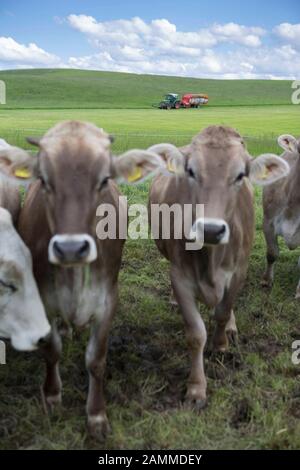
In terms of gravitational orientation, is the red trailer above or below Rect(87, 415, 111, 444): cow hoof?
above

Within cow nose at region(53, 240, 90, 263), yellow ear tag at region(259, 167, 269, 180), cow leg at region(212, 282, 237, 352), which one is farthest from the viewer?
cow leg at region(212, 282, 237, 352)

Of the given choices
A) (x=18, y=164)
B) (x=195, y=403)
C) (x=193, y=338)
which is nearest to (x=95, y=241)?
(x=18, y=164)

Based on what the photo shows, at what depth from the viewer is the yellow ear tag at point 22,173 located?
3801 mm

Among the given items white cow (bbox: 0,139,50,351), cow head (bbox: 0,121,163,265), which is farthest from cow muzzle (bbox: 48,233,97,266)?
white cow (bbox: 0,139,50,351)

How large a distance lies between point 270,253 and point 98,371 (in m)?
3.19

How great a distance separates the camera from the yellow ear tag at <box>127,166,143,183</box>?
12.7 feet

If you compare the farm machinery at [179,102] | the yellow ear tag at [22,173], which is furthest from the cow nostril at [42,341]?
the farm machinery at [179,102]

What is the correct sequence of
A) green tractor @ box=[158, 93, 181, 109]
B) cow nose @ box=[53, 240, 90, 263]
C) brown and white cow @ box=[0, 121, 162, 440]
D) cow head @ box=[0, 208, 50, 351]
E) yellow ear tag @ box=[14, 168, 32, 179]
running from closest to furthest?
cow nose @ box=[53, 240, 90, 263] < brown and white cow @ box=[0, 121, 162, 440] < cow head @ box=[0, 208, 50, 351] < yellow ear tag @ box=[14, 168, 32, 179] < green tractor @ box=[158, 93, 181, 109]

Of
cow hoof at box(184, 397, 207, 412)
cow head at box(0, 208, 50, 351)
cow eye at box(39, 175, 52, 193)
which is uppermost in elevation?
cow eye at box(39, 175, 52, 193)

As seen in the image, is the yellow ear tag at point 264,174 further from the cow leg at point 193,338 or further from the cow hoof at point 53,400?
the cow hoof at point 53,400

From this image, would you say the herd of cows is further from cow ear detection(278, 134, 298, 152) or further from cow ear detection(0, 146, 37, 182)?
cow ear detection(278, 134, 298, 152)

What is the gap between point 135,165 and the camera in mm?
3855
